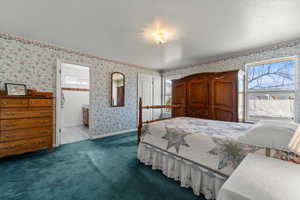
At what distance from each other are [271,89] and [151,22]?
10.2 ft

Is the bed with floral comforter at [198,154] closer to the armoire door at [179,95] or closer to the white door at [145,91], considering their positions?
the armoire door at [179,95]

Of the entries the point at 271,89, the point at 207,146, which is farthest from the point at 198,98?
the point at 207,146

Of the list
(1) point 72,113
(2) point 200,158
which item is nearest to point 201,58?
(2) point 200,158

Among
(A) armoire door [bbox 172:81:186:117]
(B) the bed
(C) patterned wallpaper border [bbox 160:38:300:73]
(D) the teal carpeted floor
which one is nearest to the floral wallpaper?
(D) the teal carpeted floor

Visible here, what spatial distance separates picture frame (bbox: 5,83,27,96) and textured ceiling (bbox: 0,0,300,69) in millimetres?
983

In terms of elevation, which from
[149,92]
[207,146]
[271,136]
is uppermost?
[149,92]

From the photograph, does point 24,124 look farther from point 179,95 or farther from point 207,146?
point 179,95

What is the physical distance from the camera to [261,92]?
2.99 meters

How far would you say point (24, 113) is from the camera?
233 cm

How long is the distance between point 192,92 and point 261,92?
158 cm

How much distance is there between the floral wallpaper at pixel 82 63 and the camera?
8.12 ft

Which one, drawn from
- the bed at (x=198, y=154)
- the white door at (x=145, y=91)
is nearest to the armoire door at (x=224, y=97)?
the bed at (x=198, y=154)

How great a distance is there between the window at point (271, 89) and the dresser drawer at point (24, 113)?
4.67m

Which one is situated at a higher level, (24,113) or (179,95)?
(179,95)
